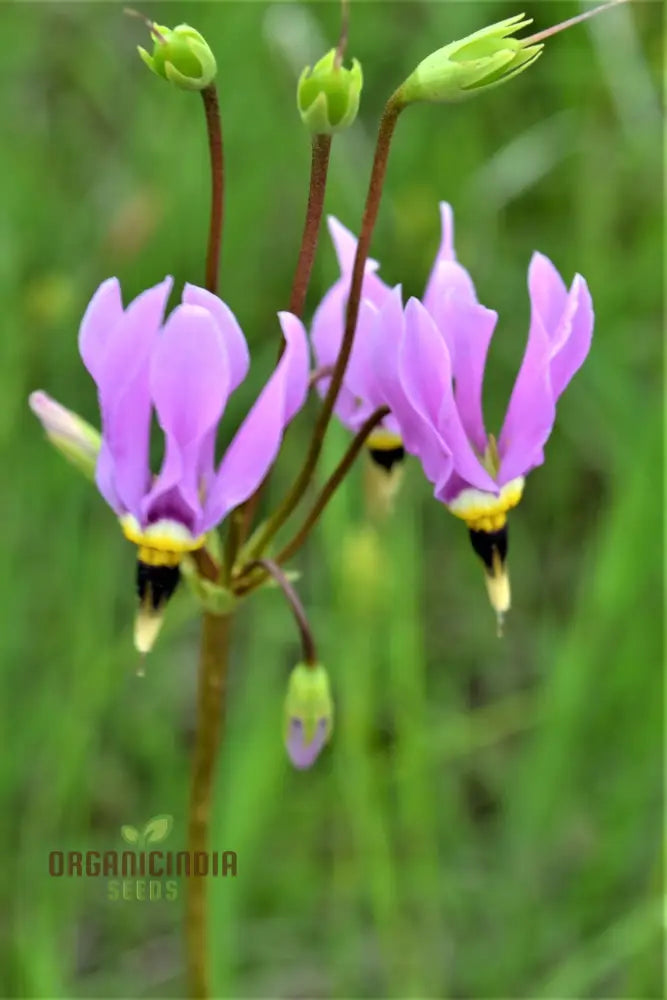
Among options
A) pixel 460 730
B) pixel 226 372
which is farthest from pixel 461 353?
pixel 460 730

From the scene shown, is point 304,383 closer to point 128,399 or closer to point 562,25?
point 128,399

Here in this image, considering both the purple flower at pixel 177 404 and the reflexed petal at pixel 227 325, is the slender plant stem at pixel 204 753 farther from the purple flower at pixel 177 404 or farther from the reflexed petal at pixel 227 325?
the reflexed petal at pixel 227 325

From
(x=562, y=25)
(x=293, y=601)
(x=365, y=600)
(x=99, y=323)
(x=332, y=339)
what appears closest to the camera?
(x=562, y=25)

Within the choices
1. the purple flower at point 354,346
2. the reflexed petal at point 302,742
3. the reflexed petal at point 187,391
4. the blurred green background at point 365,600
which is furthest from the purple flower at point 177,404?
the blurred green background at point 365,600

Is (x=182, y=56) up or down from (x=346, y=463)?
up

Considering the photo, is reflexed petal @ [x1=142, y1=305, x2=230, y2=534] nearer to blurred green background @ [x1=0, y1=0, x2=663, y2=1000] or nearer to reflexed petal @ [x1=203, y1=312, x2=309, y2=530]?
reflexed petal @ [x1=203, y1=312, x2=309, y2=530]

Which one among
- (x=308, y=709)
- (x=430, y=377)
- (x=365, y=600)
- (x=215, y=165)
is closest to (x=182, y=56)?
(x=215, y=165)

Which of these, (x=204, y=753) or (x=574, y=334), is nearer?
(x=574, y=334)
